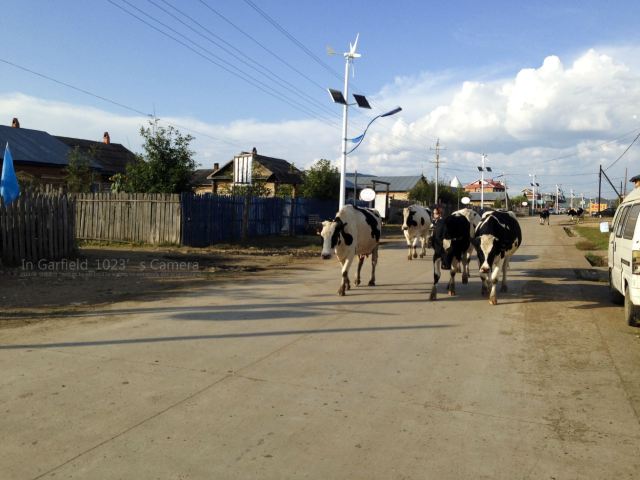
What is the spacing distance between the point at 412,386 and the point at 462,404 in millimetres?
614

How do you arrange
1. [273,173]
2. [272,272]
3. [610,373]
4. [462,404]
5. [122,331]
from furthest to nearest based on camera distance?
1. [273,173]
2. [272,272]
3. [122,331]
4. [610,373]
5. [462,404]

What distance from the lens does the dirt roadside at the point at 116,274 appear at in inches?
379

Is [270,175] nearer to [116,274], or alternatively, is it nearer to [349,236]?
[116,274]

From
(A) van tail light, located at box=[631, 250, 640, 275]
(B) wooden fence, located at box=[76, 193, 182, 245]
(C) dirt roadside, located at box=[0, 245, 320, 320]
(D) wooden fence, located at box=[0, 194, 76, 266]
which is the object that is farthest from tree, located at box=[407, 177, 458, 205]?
(A) van tail light, located at box=[631, 250, 640, 275]

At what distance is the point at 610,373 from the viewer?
6.02m

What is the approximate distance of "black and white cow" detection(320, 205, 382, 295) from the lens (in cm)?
1102

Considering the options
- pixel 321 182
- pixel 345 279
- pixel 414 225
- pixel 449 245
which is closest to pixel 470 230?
pixel 449 245

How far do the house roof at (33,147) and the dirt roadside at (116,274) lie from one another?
50.7ft

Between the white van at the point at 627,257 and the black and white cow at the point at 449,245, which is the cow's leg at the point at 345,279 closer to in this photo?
the black and white cow at the point at 449,245

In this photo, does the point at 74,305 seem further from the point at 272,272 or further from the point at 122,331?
the point at 272,272

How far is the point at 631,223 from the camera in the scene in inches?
345

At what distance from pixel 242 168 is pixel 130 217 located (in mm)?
8346

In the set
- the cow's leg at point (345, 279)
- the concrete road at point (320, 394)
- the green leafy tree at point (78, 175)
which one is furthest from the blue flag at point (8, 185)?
the green leafy tree at point (78, 175)

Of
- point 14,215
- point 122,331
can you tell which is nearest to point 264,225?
point 14,215
